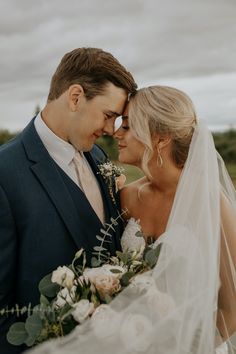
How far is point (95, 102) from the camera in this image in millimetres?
3750

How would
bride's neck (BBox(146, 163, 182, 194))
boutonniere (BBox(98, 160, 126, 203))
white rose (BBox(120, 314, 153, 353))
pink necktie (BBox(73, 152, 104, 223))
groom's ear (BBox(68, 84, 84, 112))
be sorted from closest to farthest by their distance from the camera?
1. white rose (BBox(120, 314, 153, 353))
2. groom's ear (BBox(68, 84, 84, 112))
3. pink necktie (BBox(73, 152, 104, 223))
4. boutonniere (BBox(98, 160, 126, 203))
5. bride's neck (BBox(146, 163, 182, 194))

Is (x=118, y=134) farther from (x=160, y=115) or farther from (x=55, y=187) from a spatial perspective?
(x=55, y=187)

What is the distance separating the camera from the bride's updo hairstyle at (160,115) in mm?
3902

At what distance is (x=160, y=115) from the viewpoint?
391 cm

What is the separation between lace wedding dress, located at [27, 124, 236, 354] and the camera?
97.0 inches

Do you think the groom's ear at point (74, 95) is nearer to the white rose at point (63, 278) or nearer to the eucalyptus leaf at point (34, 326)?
the white rose at point (63, 278)

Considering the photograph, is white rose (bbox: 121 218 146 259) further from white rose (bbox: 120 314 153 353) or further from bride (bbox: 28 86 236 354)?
white rose (bbox: 120 314 153 353)

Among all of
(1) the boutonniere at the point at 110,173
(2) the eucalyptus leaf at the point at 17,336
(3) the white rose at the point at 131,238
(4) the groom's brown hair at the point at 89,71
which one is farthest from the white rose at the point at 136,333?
(4) the groom's brown hair at the point at 89,71

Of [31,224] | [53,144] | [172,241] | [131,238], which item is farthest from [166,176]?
[31,224]

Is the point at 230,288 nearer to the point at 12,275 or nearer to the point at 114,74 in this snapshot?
the point at 12,275

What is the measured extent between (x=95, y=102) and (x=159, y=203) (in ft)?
3.61

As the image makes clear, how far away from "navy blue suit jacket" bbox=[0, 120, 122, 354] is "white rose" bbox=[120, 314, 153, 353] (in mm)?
998

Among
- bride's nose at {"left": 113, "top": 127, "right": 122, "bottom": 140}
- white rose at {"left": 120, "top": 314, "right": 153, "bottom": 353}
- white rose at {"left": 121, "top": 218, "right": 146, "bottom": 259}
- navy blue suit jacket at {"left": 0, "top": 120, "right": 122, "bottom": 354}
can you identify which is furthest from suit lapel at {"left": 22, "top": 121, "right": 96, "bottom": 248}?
white rose at {"left": 120, "top": 314, "right": 153, "bottom": 353}

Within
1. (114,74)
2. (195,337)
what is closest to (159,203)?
(114,74)
